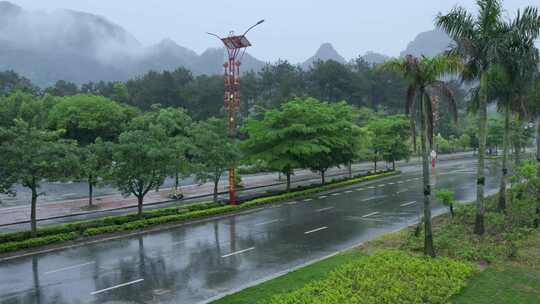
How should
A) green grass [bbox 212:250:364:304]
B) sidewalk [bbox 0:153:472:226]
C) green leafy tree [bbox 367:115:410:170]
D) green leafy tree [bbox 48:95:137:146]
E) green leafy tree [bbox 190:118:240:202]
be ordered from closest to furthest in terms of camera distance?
1. green grass [bbox 212:250:364:304]
2. sidewalk [bbox 0:153:472:226]
3. green leafy tree [bbox 190:118:240:202]
4. green leafy tree [bbox 367:115:410:170]
5. green leafy tree [bbox 48:95:137:146]

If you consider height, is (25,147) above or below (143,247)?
above

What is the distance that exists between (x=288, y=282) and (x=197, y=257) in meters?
5.55

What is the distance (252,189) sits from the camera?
42094 mm

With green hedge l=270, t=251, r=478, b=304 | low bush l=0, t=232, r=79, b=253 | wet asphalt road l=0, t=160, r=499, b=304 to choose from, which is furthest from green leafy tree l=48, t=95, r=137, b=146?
green hedge l=270, t=251, r=478, b=304

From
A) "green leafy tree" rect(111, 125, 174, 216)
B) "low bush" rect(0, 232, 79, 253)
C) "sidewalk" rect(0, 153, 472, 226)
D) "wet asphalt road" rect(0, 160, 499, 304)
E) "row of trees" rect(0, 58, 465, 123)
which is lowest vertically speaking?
"wet asphalt road" rect(0, 160, 499, 304)

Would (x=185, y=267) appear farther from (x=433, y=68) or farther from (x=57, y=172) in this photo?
(x=433, y=68)

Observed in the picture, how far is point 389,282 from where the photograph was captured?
541 inches

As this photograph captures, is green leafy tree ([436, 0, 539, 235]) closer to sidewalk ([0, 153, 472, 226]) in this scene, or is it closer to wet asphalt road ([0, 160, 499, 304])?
wet asphalt road ([0, 160, 499, 304])

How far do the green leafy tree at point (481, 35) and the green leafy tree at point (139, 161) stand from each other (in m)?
15.0

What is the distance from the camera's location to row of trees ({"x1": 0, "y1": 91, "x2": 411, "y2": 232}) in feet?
69.1

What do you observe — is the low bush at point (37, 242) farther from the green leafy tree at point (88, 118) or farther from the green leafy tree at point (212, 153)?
the green leafy tree at point (88, 118)

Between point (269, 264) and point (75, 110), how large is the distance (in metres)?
47.6

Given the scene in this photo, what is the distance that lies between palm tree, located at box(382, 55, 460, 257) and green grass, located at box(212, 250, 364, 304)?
11.0 ft

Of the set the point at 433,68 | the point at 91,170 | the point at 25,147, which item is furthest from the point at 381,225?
the point at 25,147
